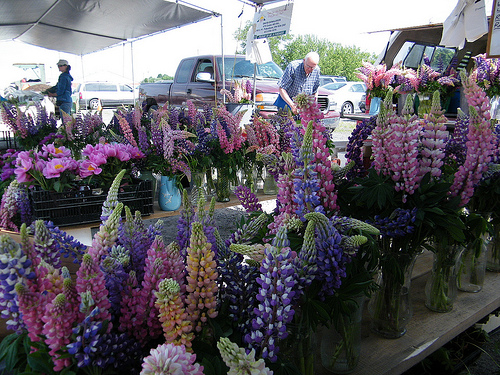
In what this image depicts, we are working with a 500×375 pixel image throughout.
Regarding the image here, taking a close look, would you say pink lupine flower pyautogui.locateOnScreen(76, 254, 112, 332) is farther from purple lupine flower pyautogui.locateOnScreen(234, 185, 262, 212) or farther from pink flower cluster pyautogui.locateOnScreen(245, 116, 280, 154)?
pink flower cluster pyautogui.locateOnScreen(245, 116, 280, 154)

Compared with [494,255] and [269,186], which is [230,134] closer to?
[269,186]

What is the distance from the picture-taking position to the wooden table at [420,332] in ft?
3.75

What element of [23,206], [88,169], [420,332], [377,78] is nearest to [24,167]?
[88,169]

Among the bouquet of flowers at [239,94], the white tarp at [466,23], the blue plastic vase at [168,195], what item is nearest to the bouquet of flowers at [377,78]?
the bouquet of flowers at [239,94]

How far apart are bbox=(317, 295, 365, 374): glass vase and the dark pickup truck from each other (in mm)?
6450

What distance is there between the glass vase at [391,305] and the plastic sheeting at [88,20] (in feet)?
20.2

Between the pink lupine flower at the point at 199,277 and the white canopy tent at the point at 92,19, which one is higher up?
the white canopy tent at the point at 92,19

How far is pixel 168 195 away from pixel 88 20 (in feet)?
22.3

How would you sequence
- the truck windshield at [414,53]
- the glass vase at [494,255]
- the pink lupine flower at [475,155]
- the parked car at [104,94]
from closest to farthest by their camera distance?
1. the pink lupine flower at [475,155]
2. the glass vase at [494,255]
3. the truck windshield at [414,53]
4. the parked car at [104,94]

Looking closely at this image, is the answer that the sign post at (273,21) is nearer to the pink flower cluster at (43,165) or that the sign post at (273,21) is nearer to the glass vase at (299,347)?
the pink flower cluster at (43,165)

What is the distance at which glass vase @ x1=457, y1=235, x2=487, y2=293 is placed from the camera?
1603mm

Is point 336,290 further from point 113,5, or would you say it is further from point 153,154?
point 113,5

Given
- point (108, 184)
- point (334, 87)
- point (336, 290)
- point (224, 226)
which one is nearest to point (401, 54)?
point (224, 226)

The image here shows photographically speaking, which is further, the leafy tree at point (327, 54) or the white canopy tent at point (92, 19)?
the leafy tree at point (327, 54)
